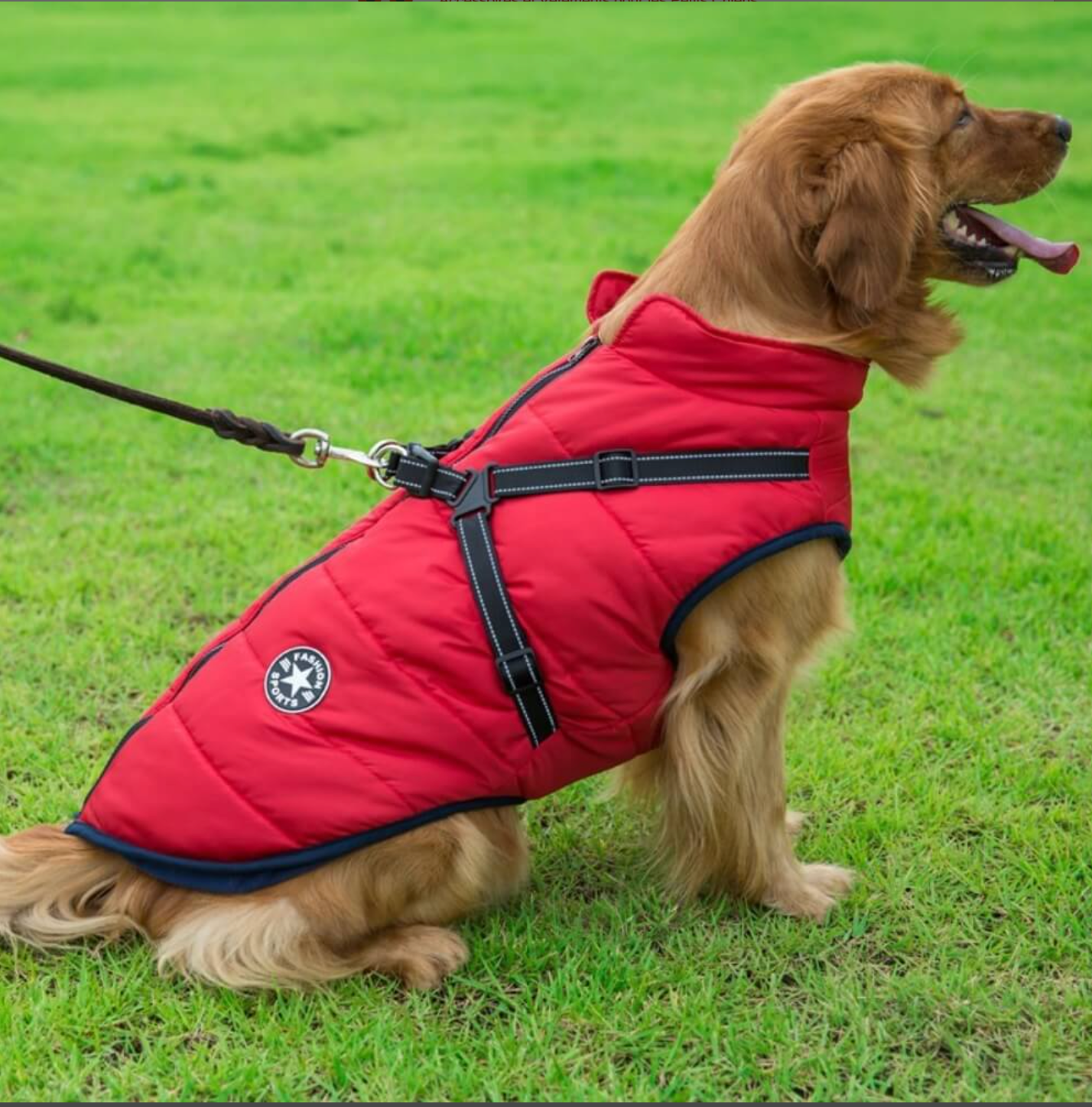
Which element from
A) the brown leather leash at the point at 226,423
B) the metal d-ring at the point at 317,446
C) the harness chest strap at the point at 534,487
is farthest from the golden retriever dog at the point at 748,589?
the metal d-ring at the point at 317,446

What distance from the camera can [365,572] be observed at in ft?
9.09

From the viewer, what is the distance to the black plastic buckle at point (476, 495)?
275 centimetres

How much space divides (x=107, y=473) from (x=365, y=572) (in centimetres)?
321

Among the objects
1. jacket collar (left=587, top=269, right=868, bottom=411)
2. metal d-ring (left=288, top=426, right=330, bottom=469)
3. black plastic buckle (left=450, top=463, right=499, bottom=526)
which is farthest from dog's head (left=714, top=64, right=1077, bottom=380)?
metal d-ring (left=288, top=426, right=330, bottom=469)

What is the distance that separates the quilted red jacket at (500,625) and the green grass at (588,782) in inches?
16.0

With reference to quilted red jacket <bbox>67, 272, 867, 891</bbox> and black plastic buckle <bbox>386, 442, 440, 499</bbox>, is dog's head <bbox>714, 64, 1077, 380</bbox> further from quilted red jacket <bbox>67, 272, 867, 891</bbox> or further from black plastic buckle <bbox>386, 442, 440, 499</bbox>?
black plastic buckle <bbox>386, 442, 440, 499</bbox>

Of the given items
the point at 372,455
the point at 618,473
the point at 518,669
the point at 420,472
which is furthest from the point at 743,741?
the point at 372,455

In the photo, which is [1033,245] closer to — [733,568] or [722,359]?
[722,359]

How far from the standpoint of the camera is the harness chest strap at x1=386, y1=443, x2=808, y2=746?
105 inches

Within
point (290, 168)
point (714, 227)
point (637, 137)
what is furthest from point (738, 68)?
point (714, 227)

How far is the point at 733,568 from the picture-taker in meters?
2.70

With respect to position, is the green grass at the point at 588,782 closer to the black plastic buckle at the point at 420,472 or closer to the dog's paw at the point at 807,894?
the dog's paw at the point at 807,894

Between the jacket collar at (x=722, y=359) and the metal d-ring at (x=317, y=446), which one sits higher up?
the jacket collar at (x=722, y=359)

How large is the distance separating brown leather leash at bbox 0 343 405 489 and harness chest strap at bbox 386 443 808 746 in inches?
11.5
